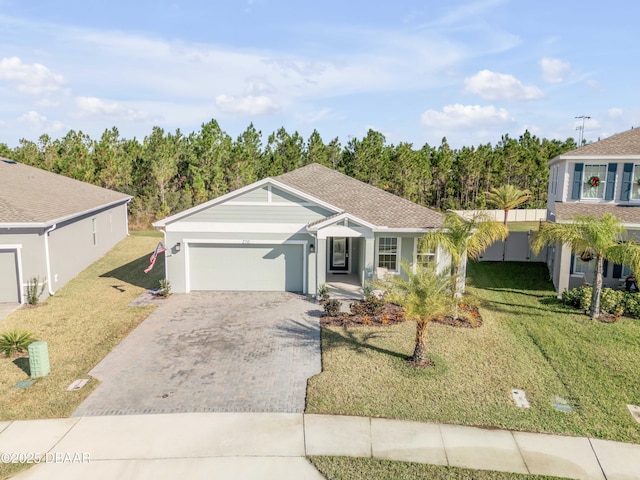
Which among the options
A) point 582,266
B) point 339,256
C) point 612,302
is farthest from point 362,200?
point 612,302

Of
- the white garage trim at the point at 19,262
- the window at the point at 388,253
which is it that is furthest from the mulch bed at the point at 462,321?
the white garage trim at the point at 19,262

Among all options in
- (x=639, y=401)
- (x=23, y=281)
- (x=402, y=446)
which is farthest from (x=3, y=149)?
(x=639, y=401)

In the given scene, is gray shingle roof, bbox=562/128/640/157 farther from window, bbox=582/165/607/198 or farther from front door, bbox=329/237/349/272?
front door, bbox=329/237/349/272

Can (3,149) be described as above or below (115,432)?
above

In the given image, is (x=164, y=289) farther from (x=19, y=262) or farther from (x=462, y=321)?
(x=462, y=321)

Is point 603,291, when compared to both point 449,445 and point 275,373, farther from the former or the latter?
point 275,373

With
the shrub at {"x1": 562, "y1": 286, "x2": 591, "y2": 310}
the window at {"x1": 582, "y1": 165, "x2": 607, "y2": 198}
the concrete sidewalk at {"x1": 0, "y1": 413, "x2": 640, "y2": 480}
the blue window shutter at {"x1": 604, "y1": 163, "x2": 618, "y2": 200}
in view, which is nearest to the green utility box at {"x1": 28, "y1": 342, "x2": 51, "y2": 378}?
the concrete sidewalk at {"x1": 0, "y1": 413, "x2": 640, "y2": 480}
